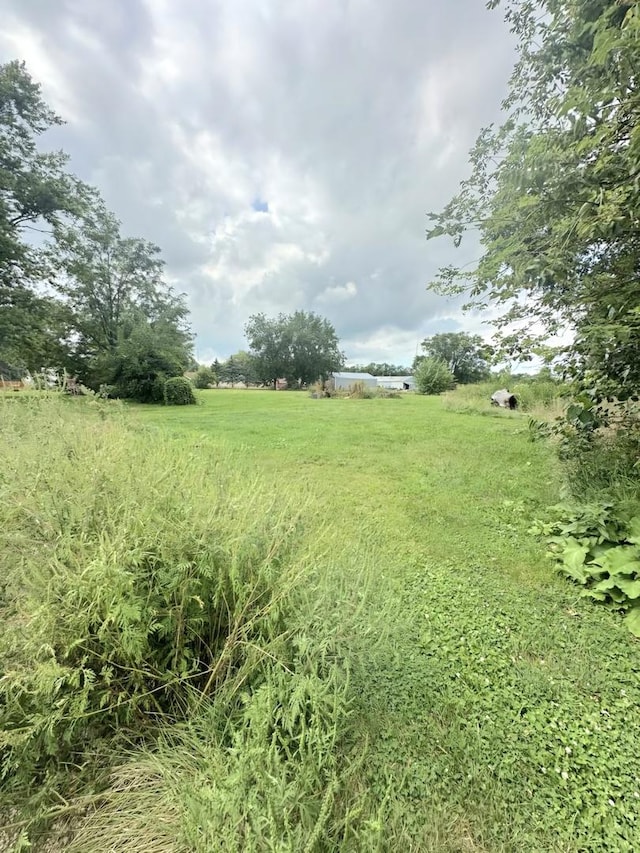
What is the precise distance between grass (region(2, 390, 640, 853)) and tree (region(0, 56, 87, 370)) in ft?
47.9

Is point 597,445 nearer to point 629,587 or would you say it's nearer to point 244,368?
point 629,587

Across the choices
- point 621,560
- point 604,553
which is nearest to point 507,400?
point 604,553

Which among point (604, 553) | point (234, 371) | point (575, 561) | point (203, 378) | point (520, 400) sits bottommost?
point (575, 561)

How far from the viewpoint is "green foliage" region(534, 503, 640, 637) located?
2.18 metres

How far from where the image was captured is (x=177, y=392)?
16297 millimetres

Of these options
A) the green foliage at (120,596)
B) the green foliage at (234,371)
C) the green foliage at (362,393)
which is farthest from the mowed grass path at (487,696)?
the green foliage at (234,371)

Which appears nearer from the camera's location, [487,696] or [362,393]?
[487,696]

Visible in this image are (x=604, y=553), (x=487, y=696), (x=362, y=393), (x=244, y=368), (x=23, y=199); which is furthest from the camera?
(x=244, y=368)

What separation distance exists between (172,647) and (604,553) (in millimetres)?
Result: 2949

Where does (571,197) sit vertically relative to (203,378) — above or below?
below

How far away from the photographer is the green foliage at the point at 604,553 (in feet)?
7.14

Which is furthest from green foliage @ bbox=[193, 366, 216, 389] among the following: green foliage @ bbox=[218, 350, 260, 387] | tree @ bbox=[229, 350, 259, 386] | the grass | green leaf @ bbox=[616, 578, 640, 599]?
green leaf @ bbox=[616, 578, 640, 599]

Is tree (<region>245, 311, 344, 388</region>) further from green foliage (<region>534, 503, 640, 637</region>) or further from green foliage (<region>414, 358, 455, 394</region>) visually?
green foliage (<region>534, 503, 640, 637</region>)

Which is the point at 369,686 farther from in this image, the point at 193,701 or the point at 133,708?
the point at 133,708
